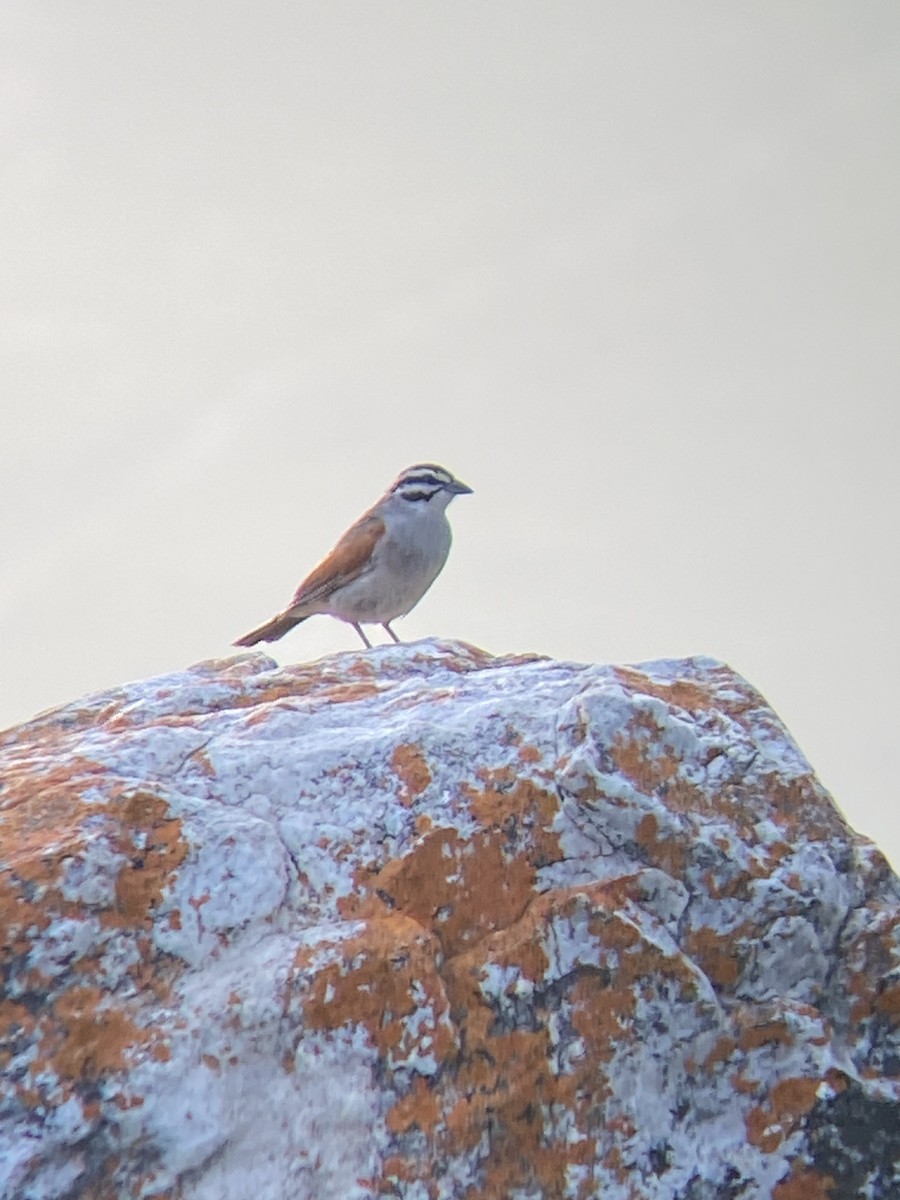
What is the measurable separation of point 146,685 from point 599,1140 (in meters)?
3.11

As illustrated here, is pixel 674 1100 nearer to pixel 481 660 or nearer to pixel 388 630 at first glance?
pixel 481 660

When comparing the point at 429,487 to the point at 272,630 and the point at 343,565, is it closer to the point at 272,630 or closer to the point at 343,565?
the point at 343,565

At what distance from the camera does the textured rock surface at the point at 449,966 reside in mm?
3750

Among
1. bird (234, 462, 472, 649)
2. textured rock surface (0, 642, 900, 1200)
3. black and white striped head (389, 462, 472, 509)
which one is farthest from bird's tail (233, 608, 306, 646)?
textured rock surface (0, 642, 900, 1200)

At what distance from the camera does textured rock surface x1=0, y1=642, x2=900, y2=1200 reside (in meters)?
3.75

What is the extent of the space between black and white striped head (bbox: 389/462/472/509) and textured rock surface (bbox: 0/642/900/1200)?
6.44 meters

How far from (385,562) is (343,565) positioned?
0.36 meters

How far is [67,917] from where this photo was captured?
3.98 metres

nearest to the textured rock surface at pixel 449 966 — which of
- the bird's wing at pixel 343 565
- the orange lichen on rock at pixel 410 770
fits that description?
the orange lichen on rock at pixel 410 770

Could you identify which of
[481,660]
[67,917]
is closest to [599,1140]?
[67,917]

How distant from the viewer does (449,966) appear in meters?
4.10

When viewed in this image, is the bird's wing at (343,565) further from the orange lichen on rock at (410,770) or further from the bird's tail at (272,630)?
the orange lichen on rock at (410,770)

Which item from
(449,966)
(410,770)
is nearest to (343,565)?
(410,770)

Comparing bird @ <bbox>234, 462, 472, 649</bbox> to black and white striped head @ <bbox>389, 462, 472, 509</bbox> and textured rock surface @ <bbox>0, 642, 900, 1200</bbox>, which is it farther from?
textured rock surface @ <bbox>0, 642, 900, 1200</bbox>
